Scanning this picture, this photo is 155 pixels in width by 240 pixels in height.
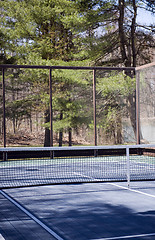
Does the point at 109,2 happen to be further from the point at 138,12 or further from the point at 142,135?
the point at 142,135

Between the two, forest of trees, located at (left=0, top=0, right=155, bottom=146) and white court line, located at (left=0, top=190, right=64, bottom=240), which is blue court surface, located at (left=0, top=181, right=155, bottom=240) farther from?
forest of trees, located at (left=0, top=0, right=155, bottom=146)

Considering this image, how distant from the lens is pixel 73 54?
2397 cm

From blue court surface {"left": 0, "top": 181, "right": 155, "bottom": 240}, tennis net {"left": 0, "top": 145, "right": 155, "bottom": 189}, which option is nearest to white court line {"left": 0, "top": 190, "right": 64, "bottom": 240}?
blue court surface {"left": 0, "top": 181, "right": 155, "bottom": 240}

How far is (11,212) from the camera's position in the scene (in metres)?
6.29

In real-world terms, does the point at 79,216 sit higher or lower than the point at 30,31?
lower

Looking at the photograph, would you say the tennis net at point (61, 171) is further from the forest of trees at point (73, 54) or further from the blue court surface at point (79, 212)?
the forest of trees at point (73, 54)

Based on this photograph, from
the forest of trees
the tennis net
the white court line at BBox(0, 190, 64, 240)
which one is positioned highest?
the forest of trees

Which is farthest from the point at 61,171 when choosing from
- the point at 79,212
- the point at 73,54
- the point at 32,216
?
the point at 73,54

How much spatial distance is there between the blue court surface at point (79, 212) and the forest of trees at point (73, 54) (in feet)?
42.8

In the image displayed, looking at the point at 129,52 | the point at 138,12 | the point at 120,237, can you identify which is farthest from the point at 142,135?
the point at 120,237

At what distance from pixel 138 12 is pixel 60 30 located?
197 inches

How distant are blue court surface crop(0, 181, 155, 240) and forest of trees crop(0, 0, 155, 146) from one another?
42.8 feet

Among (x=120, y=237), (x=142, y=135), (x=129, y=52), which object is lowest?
(x=120, y=237)

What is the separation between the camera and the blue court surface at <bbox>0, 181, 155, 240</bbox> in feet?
16.2
